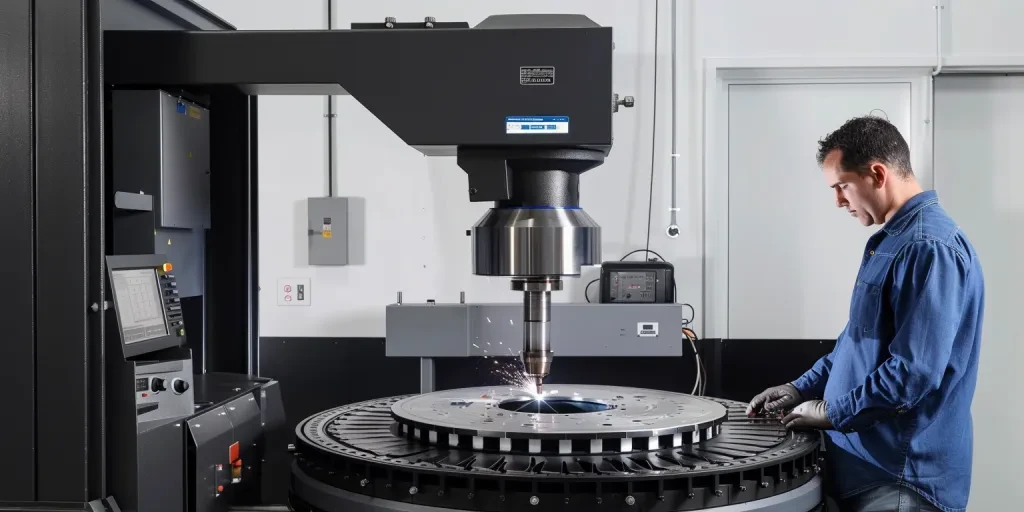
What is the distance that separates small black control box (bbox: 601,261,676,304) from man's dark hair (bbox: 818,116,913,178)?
3.98 feet

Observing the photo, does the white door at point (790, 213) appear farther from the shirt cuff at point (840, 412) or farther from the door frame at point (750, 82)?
the shirt cuff at point (840, 412)

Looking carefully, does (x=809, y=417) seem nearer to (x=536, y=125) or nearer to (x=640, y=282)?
(x=536, y=125)

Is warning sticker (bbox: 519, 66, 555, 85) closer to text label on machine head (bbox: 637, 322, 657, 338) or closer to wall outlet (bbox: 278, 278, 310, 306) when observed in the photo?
text label on machine head (bbox: 637, 322, 657, 338)

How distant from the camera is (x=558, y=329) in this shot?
3.25m

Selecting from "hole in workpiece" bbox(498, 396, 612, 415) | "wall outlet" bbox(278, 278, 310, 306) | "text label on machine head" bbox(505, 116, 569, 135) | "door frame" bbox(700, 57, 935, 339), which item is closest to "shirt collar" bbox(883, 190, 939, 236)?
"hole in workpiece" bbox(498, 396, 612, 415)

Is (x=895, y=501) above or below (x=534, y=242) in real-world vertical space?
below

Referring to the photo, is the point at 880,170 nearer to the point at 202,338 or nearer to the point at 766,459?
the point at 766,459

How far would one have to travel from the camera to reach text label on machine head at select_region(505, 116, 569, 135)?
5.26ft

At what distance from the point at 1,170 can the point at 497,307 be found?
200cm

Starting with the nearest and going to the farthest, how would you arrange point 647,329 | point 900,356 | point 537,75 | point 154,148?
point 537,75 → point 154,148 → point 900,356 → point 647,329

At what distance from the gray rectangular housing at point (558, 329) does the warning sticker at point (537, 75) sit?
1.71 metres

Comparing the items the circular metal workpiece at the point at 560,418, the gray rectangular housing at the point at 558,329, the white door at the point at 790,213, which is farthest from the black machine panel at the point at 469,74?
the white door at the point at 790,213

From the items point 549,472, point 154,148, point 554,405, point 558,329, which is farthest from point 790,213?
point 154,148

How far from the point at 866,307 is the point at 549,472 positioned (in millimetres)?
967
